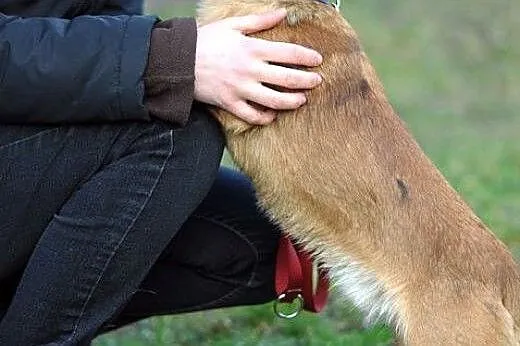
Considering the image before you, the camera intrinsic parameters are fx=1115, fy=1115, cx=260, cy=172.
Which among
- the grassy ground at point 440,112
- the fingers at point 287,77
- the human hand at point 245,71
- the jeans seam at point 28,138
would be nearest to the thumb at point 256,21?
the human hand at point 245,71

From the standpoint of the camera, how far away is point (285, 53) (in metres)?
2.62

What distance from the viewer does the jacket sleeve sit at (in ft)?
8.00

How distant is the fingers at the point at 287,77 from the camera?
2.58m

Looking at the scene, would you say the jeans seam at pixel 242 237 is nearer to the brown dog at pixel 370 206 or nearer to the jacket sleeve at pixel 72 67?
the brown dog at pixel 370 206

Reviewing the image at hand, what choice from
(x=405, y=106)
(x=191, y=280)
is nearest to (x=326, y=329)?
(x=191, y=280)

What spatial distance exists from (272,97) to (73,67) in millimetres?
469

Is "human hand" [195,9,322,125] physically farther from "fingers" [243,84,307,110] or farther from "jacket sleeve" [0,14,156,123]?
"jacket sleeve" [0,14,156,123]

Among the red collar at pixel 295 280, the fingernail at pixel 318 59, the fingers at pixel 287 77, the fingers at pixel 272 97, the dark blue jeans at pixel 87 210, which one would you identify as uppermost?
the fingernail at pixel 318 59

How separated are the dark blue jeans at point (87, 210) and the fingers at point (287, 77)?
18cm

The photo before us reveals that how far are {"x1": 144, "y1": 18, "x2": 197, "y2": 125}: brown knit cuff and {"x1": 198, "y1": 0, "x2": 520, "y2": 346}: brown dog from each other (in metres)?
0.16

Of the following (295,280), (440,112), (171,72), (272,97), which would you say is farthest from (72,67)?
(440,112)

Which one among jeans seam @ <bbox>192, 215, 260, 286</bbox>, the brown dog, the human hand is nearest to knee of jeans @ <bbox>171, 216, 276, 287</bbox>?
jeans seam @ <bbox>192, 215, 260, 286</bbox>

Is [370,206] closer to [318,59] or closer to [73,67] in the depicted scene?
[318,59]

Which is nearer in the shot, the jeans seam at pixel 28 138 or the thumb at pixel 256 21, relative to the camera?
the jeans seam at pixel 28 138
